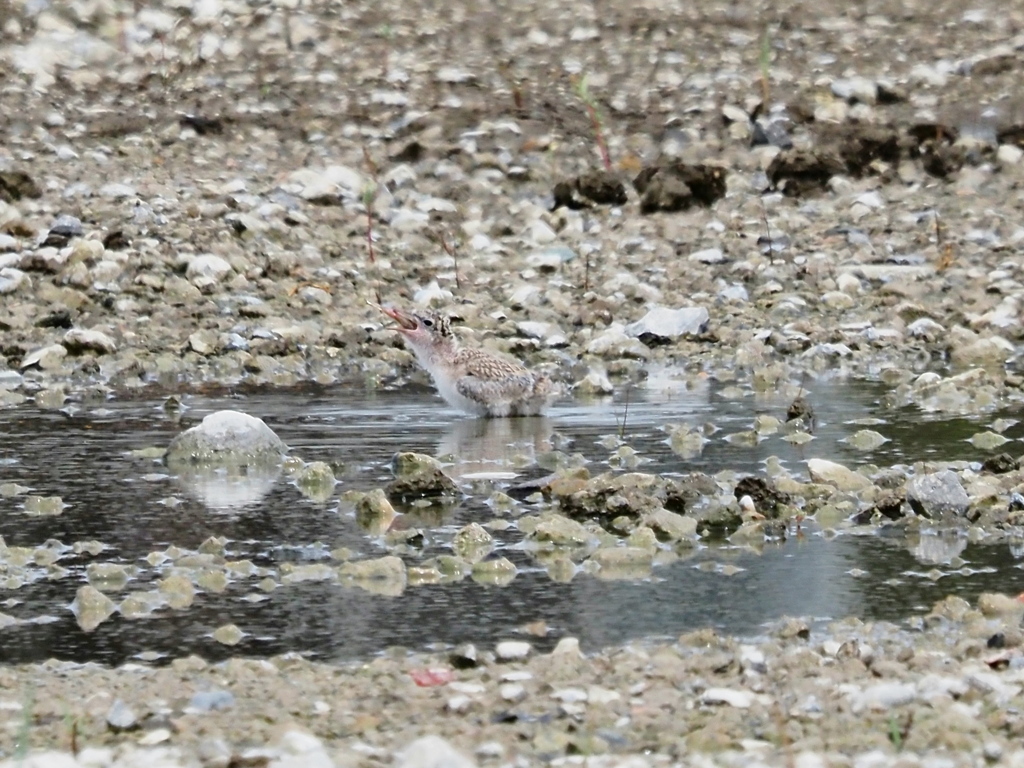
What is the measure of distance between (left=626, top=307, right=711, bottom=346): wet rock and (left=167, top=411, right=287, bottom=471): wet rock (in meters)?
4.08

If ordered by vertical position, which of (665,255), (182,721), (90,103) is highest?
(90,103)

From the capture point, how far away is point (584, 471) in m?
8.31

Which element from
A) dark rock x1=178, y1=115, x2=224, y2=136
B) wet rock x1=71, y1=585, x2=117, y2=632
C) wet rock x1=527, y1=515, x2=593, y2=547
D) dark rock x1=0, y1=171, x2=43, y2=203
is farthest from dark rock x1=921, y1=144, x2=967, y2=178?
wet rock x1=71, y1=585, x2=117, y2=632

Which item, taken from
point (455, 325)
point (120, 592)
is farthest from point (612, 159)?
point (120, 592)

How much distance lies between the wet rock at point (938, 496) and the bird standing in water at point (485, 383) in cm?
344

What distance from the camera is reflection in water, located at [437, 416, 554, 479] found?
895 cm

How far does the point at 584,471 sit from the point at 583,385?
304 centimetres

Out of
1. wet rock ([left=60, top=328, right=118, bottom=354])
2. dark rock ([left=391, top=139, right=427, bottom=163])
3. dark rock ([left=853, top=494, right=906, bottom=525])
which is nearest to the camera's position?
dark rock ([left=853, top=494, right=906, bottom=525])

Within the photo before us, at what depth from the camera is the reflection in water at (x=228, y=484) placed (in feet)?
26.7

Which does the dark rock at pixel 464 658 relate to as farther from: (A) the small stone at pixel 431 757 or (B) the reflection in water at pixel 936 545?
(B) the reflection in water at pixel 936 545

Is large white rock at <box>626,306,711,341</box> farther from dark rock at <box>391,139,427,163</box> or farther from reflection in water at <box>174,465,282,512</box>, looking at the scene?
reflection in water at <box>174,465,282,512</box>

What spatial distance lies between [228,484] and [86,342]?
3826 millimetres

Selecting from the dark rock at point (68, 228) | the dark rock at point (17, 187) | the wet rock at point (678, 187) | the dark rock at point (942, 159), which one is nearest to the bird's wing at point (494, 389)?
the dark rock at point (68, 228)

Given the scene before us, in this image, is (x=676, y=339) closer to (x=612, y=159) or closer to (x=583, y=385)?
(x=583, y=385)
